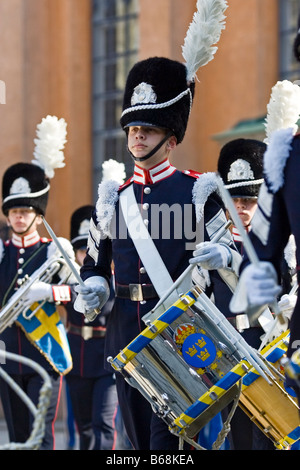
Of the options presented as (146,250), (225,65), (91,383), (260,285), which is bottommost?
(91,383)

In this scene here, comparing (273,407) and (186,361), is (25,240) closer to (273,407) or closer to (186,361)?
(273,407)

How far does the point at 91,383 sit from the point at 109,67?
24.6 ft

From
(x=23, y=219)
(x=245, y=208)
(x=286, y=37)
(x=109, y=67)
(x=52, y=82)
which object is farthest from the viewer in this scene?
(x=109, y=67)

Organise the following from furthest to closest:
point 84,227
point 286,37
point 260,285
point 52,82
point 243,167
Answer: point 52,82, point 286,37, point 84,227, point 243,167, point 260,285

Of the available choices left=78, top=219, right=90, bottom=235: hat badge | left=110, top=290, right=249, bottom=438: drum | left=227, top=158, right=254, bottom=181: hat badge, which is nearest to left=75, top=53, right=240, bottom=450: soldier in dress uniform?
left=110, top=290, right=249, bottom=438: drum

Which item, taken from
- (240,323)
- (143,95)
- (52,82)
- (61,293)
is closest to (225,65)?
(52,82)

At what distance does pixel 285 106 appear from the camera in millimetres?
6324

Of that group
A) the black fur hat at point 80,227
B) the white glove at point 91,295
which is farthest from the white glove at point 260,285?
the black fur hat at point 80,227

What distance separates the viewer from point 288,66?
1309cm

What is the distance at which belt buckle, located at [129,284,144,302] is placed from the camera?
5.27 meters

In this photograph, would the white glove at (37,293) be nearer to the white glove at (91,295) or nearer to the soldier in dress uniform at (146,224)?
the soldier in dress uniform at (146,224)

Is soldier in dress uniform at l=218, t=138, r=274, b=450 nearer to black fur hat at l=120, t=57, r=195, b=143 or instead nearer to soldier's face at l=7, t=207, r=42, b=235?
black fur hat at l=120, t=57, r=195, b=143
